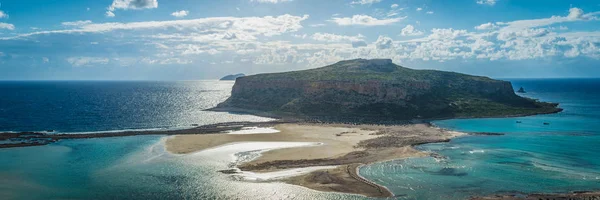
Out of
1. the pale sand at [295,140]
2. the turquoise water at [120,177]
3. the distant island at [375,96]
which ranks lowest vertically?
the turquoise water at [120,177]

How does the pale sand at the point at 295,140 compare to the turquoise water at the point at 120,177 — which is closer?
the turquoise water at the point at 120,177

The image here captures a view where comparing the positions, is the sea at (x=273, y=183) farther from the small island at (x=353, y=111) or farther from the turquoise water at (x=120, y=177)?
the small island at (x=353, y=111)

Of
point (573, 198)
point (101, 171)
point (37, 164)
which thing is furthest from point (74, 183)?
point (573, 198)

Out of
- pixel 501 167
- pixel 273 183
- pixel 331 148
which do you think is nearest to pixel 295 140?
pixel 331 148

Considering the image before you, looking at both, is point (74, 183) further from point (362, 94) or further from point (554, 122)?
point (554, 122)

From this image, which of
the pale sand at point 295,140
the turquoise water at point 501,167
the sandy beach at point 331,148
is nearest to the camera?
the turquoise water at point 501,167

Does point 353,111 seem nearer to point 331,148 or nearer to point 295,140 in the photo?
point 295,140

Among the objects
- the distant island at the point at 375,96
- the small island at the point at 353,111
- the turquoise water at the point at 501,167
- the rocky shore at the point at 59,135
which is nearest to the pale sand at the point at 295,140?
the small island at the point at 353,111

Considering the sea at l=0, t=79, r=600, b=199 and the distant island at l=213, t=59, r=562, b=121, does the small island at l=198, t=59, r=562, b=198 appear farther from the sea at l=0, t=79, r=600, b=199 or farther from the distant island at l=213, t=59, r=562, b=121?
the sea at l=0, t=79, r=600, b=199
